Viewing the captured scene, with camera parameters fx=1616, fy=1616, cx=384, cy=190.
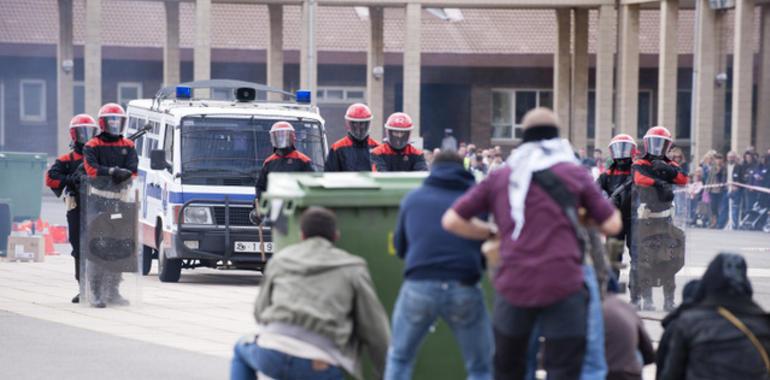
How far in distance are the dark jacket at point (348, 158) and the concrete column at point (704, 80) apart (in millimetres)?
23601

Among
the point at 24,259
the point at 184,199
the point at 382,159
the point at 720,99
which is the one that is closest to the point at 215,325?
the point at 382,159

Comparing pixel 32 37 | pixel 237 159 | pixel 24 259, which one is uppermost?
pixel 32 37

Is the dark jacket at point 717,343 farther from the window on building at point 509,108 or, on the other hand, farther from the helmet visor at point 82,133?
the window on building at point 509,108

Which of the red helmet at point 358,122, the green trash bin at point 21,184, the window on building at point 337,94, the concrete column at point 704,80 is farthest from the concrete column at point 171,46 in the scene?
the red helmet at point 358,122

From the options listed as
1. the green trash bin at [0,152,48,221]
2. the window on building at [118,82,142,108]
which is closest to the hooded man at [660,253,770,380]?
the green trash bin at [0,152,48,221]

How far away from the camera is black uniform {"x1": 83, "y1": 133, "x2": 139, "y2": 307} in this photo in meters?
14.9

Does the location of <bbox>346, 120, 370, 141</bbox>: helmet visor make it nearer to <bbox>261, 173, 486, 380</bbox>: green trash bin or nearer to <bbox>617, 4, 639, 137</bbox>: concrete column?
<bbox>261, 173, 486, 380</bbox>: green trash bin

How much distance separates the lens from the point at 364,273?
7.57m

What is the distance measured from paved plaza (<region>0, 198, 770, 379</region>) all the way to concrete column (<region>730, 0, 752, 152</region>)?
17.7m

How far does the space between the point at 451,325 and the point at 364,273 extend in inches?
19.9

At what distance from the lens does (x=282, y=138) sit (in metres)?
16.2

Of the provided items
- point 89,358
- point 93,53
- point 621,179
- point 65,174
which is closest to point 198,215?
point 65,174

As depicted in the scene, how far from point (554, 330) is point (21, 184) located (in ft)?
63.7

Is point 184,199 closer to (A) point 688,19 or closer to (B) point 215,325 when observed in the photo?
(B) point 215,325
